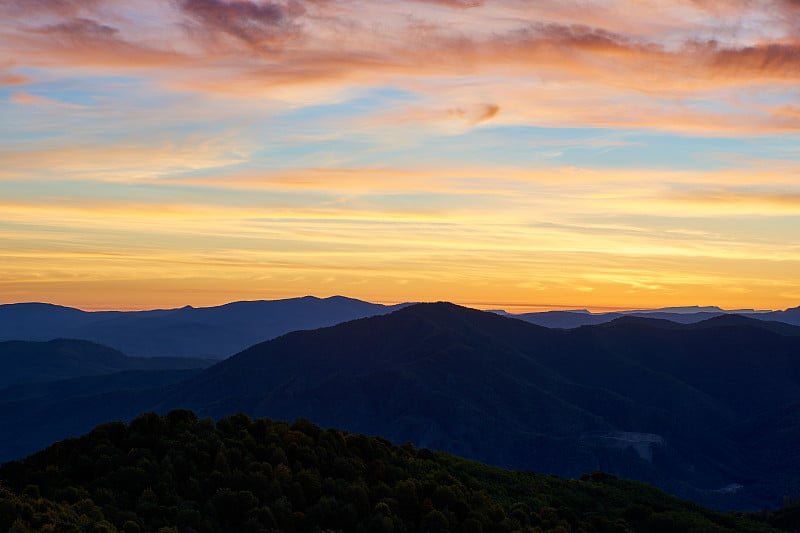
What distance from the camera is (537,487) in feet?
301

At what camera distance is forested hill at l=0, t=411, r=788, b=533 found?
2191 inches

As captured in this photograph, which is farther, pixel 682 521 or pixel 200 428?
pixel 682 521

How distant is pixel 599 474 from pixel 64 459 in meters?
70.3

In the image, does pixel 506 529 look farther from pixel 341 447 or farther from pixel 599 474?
pixel 599 474

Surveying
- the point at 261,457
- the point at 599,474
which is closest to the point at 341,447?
the point at 261,457

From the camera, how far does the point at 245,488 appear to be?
62.5 meters

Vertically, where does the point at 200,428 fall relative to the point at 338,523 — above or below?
above

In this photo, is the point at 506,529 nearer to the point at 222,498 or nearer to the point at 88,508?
the point at 222,498

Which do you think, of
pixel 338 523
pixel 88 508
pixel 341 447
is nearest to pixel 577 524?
pixel 341 447

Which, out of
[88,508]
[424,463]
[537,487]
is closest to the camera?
[88,508]

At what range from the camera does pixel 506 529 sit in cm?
6688

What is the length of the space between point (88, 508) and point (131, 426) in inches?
685

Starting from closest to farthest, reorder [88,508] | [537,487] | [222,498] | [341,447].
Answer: [88,508] → [222,498] → [341,447] → [537,487]

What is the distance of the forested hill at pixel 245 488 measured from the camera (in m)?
55.7
